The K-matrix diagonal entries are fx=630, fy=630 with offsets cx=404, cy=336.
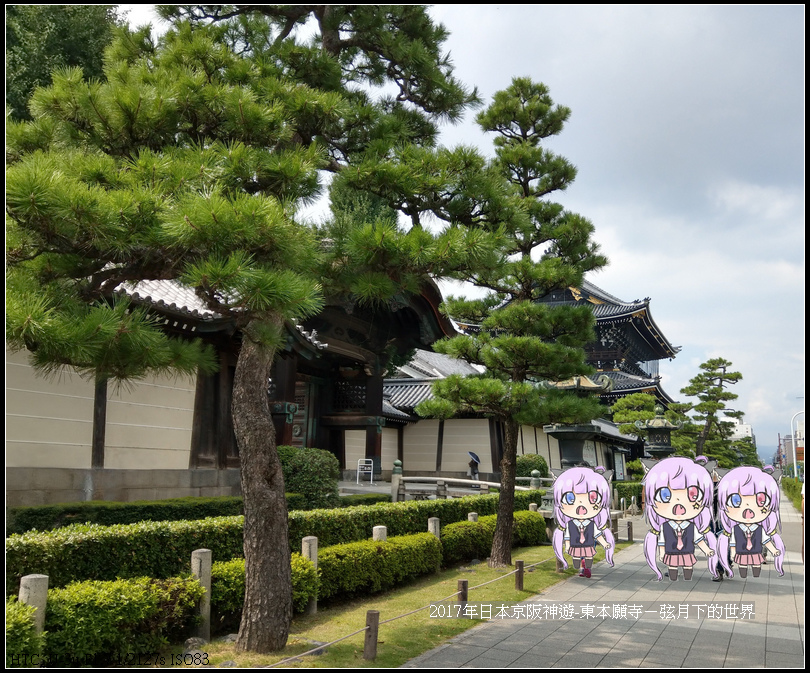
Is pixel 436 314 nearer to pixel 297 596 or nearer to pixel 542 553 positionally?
pixel 542 553

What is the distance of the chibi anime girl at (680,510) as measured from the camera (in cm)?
814

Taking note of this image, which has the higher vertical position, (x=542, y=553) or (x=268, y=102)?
(x=268, y=102)

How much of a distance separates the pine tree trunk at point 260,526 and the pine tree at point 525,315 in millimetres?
5300

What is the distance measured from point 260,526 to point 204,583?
114 centimetres

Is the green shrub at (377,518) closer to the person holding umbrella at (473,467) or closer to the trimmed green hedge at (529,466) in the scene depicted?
the person holding umbrella at (473,467)

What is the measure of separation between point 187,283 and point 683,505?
6.72m

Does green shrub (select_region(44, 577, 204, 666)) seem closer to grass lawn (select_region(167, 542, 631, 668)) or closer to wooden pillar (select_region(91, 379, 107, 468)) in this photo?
grass lawn (select_region(167, 542, 631, 668))

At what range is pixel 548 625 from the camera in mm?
7672

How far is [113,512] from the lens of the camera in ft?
30.5

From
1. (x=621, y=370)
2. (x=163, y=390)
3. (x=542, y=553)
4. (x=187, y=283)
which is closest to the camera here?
(x=187, y=283)

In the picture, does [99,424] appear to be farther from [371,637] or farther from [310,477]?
[371,637]

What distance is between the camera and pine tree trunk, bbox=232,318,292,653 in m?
6.10

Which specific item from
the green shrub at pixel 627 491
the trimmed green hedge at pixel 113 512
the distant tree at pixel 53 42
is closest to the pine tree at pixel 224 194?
the trimmed green hedge at pixel 113 512

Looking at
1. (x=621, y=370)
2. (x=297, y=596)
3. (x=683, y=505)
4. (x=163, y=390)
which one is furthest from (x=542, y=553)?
(x=621, y=370)
